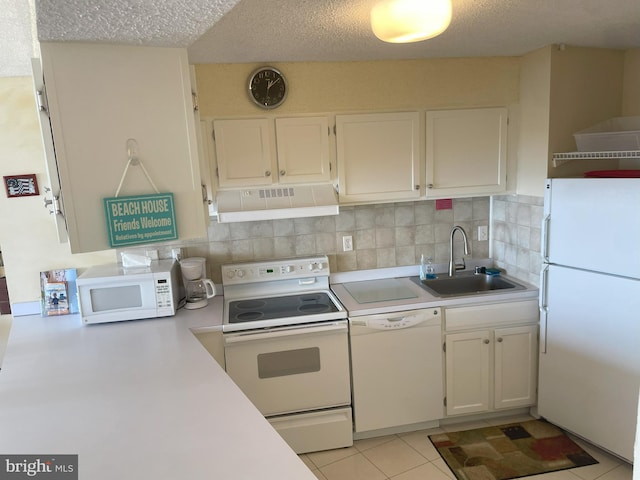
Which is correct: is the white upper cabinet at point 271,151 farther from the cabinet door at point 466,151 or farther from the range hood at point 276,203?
the cabinet door at point 466,151

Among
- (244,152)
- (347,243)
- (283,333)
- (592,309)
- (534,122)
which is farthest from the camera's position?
(347,243)

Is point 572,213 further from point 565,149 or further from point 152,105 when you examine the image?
point 152,105

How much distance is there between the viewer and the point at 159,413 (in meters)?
→ 1.52

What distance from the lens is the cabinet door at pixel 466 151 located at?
2.86m

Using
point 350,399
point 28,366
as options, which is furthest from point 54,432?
point 350,399

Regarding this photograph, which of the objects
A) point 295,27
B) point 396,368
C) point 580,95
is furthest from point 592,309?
point 295,27

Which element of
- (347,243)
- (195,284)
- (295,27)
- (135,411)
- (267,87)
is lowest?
(135,411)

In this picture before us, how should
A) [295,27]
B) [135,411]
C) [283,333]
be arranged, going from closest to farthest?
[135,411], [295,27], [283,333]

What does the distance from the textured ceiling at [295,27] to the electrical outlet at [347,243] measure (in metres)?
1.16

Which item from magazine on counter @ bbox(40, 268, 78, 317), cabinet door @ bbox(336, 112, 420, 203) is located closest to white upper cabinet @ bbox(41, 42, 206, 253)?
cabinet door @ bbox(336, 112, 420, 203)

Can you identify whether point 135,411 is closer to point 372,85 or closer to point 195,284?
point 195,284

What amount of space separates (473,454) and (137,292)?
7.01 ft

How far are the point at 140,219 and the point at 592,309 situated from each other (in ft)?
7.56

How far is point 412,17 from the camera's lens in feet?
5.16
